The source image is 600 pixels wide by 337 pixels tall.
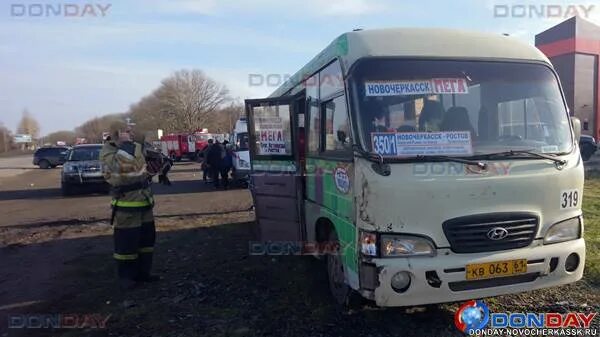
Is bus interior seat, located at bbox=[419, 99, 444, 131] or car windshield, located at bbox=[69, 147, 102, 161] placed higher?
bus interior seat, located at bbox=[419, 99, 444, 131]

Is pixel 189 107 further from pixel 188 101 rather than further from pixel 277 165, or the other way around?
pixel 277 165

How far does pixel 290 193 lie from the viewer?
234 inches

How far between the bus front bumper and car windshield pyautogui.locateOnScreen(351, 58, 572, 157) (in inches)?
34.4

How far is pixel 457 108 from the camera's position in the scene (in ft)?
13.7

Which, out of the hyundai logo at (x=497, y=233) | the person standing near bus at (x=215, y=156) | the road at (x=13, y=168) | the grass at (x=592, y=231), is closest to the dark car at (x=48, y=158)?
the road at (x=13, y=168)

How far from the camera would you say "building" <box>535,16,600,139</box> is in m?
Answer: 51.8

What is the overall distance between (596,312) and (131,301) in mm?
4851

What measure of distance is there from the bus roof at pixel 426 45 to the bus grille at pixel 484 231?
1.50 metres

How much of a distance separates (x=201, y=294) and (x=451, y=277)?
298 centimetres

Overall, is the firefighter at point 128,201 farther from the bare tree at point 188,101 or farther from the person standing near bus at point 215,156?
the bare tree at point 188,101

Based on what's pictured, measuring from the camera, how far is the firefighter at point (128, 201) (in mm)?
5746

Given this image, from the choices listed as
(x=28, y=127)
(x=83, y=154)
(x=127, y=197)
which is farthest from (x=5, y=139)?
(x=127, y=197)

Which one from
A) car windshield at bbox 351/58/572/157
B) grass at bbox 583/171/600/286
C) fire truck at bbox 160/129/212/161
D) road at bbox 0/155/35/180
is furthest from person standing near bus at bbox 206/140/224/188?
fire truck at bbox 160/129/212/161

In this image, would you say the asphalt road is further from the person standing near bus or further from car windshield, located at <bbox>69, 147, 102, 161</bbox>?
car windshield, located at <bbox>69, 147, 102, 161</bbox>
